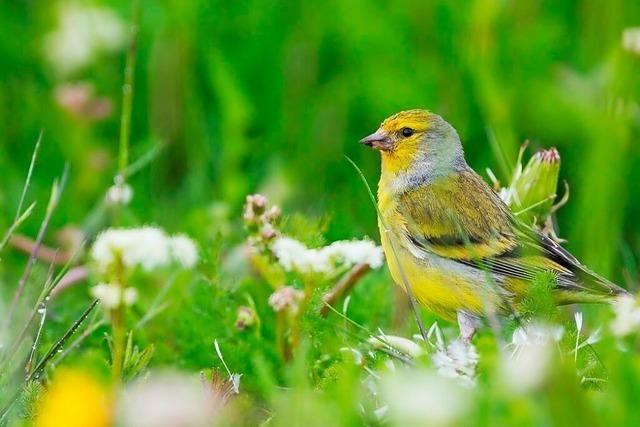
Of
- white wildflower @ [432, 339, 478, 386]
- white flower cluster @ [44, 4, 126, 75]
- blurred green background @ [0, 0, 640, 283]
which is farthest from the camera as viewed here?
white flower cluster @ [44, 4, 126, 75]

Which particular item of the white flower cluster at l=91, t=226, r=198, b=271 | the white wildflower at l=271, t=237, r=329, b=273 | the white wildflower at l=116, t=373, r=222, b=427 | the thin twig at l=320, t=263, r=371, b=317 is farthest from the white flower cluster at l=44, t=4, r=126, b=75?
the white wildflower at l=116, t=373, r=222, b=427

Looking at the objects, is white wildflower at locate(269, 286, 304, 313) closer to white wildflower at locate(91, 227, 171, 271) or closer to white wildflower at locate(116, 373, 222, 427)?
white wildflower at locate(91, 227, 171, 271)

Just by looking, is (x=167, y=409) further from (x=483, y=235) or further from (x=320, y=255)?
(x=483, y=235)

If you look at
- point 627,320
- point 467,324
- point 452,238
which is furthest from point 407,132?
point 627,320

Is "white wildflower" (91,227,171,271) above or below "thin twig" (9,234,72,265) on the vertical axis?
above

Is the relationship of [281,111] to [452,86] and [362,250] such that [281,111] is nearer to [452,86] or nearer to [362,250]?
[452,86]

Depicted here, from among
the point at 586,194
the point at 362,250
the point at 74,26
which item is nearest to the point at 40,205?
the point at 74,26

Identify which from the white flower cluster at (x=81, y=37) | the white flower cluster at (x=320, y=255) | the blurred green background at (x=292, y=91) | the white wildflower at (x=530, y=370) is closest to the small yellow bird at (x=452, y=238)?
the white flower cluster at (x=320, y=255)

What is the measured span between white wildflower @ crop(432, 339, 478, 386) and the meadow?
0.54ft

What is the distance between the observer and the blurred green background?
13.6 feet

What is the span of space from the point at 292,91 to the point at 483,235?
209 cm

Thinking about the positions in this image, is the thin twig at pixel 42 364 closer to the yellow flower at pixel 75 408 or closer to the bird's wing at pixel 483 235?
the yellow flower at pixel 75 408

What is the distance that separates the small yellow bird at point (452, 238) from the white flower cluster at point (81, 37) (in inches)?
70.2

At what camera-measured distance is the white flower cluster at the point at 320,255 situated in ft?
7.13
